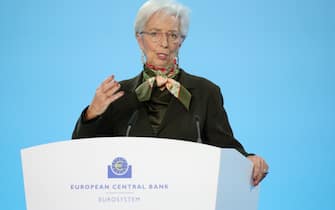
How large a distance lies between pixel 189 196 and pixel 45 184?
0.35 meters

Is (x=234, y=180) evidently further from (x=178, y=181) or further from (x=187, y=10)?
(x=187, y=10)

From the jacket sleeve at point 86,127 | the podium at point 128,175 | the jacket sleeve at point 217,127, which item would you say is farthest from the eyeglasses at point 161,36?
the podium at point 128,175

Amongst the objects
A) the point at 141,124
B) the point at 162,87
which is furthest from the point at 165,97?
the point at 141,124

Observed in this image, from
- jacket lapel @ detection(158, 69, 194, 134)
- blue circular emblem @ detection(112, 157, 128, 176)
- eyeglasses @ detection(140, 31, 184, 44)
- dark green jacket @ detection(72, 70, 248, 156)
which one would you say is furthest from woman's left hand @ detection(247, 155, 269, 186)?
eyeglasses @ detection(140, 31, 184, 44)

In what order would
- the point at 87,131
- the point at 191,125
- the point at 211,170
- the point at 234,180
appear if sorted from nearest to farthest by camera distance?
the point at 211,170
the point at 234,180
the point at 87,131
the point at 191,125

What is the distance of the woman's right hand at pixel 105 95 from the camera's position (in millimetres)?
1794

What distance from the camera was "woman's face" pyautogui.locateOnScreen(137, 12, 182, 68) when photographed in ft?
7.27

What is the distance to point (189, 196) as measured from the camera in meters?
1.46

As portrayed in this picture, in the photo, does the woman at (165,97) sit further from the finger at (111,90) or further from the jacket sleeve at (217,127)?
the finger at (111,90)

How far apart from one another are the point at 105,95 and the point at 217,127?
521mm

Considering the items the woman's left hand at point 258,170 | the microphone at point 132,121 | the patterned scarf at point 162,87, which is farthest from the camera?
the patterned scarf at point 162,87

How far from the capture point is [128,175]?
1.47m

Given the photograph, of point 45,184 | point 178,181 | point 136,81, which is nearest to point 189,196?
point 178,181

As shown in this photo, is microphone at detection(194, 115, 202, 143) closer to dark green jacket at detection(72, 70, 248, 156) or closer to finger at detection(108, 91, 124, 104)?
dark green jacket at detection(72, 70, 248, 156)
